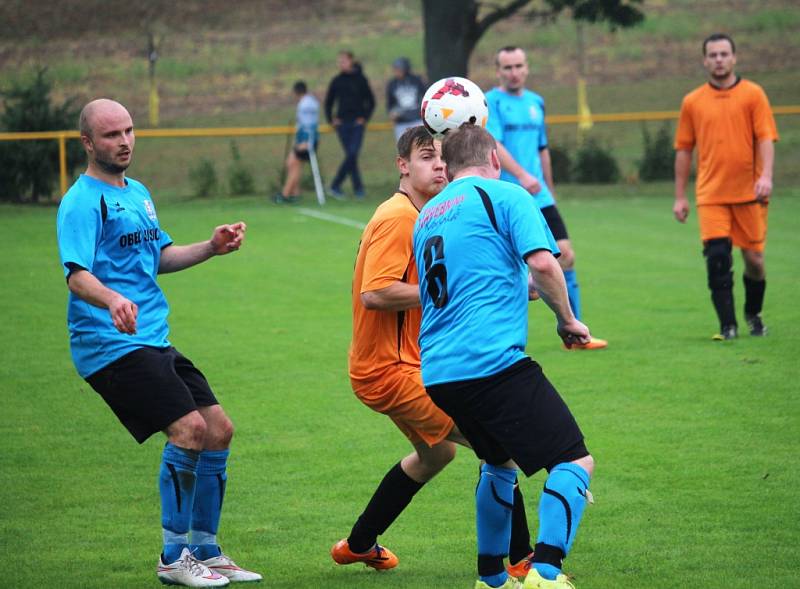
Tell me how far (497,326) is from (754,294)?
6828 millimetres

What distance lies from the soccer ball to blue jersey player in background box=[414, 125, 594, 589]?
1315mm

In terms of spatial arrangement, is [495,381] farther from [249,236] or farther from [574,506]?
→ [249,236]

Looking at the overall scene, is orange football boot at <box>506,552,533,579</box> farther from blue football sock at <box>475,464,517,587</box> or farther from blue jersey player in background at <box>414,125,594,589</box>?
Answer: blue jersey player in background at <box>414,125,594,589</box>

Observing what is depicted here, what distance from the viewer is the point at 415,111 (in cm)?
2364

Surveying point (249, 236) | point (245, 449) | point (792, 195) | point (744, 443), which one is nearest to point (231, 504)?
point (245, 449)

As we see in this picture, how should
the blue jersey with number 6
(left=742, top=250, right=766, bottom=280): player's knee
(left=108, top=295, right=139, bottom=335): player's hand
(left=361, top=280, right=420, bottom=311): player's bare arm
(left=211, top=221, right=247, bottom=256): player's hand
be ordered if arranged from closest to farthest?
the blue jersey with number 6 < (left=108, top=295, right=139, bottom=335): player's hand < (left=361, top=280, right=420, bottom=311): player's bare arm < (left=211, top=221, right=247, bottom=256): player's hand < (left=742, top=250, right=766, bottom=280): player's knee

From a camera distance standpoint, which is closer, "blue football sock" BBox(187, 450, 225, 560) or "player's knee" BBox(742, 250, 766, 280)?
"blue football sock" BBox(187, 450, 225, 560)

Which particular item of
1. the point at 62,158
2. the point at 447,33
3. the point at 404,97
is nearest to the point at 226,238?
the point at 62,158

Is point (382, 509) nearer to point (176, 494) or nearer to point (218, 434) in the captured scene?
point (218, 434)

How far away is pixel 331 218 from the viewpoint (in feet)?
70.6

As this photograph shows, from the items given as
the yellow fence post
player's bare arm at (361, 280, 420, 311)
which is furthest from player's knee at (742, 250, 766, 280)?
the yellow fence post

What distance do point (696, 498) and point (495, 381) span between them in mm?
2315

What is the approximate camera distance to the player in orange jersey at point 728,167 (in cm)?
1073

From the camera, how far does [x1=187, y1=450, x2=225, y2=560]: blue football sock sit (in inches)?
225
